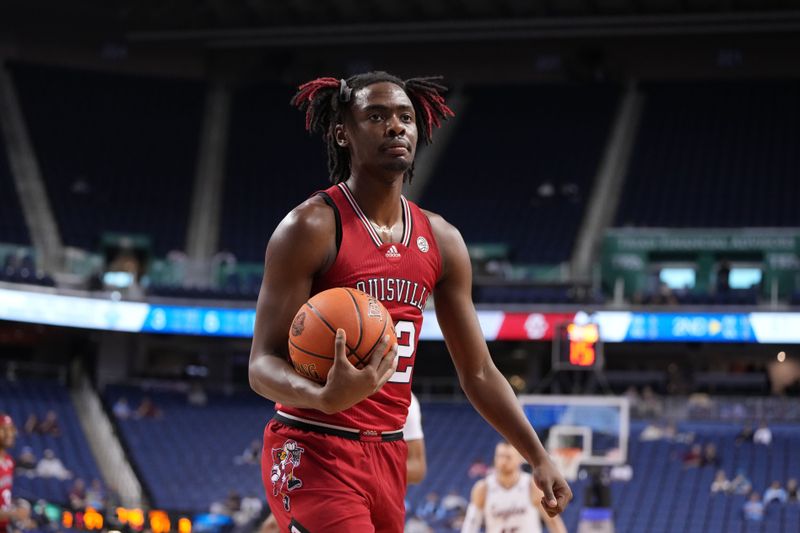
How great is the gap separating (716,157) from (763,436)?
11.1 m

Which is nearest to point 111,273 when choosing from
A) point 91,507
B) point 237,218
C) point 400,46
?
point 237,218

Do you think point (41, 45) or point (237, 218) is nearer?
point (237, 218)

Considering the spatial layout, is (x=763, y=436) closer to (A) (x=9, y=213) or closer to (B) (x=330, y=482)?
(A) (x=9, y=213)

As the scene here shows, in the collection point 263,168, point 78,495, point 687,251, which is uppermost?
point 263,168

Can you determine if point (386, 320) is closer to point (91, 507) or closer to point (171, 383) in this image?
point (91, 507)

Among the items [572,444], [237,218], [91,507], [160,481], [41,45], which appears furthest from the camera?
[41,45]

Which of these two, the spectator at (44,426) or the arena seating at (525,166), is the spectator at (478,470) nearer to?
the arena seating at (525,166)

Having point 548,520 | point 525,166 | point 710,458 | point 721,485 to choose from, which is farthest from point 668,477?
point 548,520

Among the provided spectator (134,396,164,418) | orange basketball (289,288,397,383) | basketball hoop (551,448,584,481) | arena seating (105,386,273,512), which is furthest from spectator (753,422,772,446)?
orange basketball (289,288,397,383)

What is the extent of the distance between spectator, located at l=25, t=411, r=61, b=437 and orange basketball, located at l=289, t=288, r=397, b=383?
964 inches

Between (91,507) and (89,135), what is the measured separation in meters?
15.8

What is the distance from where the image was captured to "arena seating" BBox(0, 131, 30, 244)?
102 feet

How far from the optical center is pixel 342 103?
4.56m

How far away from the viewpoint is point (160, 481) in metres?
26.6
